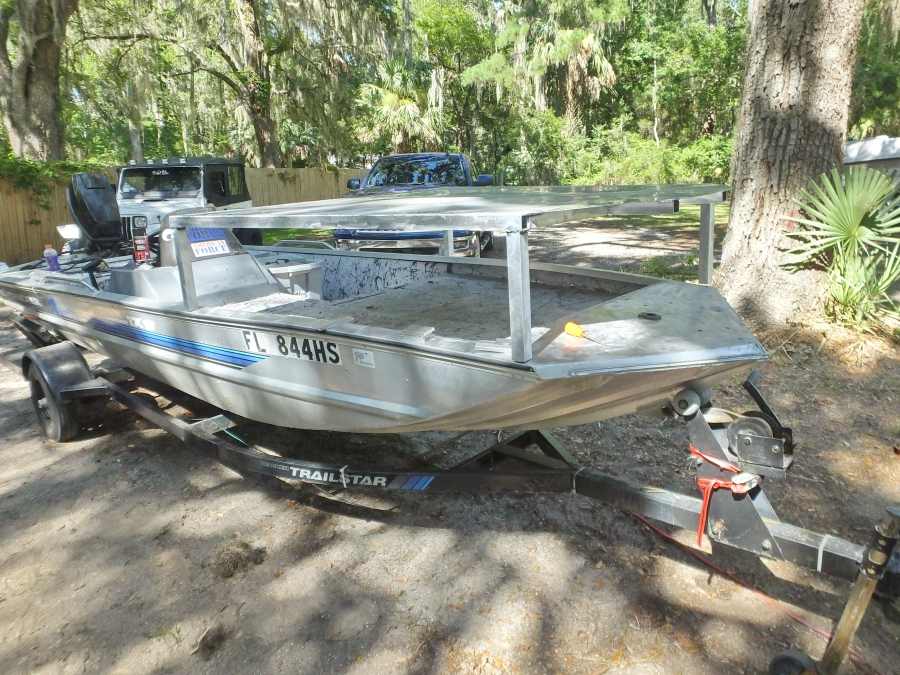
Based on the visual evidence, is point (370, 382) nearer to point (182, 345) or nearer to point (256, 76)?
point (182, 345)

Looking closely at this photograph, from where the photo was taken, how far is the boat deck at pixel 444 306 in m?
3.48

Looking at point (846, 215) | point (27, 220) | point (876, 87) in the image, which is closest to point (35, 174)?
point (27, 220)

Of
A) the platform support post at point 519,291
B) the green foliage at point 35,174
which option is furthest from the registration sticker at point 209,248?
the green foliage at point 35,174

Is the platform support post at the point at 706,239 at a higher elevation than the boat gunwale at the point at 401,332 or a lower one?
→ higher

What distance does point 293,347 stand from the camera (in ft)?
9.71

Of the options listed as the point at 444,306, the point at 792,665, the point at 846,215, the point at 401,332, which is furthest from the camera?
the point at 846,215

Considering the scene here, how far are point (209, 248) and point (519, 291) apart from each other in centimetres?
264

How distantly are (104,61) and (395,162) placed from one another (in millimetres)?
13039

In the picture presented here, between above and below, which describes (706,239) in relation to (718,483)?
above

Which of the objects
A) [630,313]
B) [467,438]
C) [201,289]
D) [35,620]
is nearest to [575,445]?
A: [467,438]

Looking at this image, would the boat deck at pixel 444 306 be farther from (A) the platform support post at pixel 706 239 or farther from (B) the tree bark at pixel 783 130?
(B) the tree bark at pixel 783 130

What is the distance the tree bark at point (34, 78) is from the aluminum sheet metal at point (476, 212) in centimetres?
1303

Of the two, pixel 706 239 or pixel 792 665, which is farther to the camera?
pixel 706 239

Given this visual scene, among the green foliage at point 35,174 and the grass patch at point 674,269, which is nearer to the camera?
the grass patch at point 674,269
